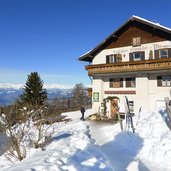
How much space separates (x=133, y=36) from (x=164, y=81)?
6.52 meters

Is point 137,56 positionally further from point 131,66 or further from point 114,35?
point 114,35

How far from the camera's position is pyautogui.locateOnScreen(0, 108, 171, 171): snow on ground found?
8938mm

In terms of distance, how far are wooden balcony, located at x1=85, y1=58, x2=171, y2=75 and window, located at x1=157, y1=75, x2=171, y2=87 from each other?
1429mm

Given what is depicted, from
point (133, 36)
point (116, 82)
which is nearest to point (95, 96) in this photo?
point (116, 82)

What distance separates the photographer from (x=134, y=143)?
15453mm

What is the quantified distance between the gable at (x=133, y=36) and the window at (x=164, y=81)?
13.3ft

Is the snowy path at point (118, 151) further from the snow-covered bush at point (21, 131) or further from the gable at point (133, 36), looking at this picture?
the gable at point (133, 36)

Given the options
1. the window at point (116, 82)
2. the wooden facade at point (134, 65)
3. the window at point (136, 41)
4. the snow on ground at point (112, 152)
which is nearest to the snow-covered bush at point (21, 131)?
the snow on ground at point (112, 152)

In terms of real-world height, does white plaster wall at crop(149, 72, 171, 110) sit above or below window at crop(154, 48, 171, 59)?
below

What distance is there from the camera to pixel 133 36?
3052 cm

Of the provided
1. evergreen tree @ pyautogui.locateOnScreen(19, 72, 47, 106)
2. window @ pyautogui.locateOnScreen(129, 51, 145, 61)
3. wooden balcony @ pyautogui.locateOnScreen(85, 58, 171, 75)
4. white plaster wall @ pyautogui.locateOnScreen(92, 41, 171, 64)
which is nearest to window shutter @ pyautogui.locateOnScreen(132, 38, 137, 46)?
white plaster wall @ pyautogui.locateOnScreen(92, 41, 171, 64)

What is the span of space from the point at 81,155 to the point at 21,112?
252 inches

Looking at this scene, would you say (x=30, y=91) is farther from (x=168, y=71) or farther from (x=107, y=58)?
(x=168, y=71)

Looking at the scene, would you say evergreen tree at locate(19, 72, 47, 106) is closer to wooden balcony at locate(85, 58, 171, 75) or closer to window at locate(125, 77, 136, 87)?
wooden balcony at locate(85, 58, 171, 75)
